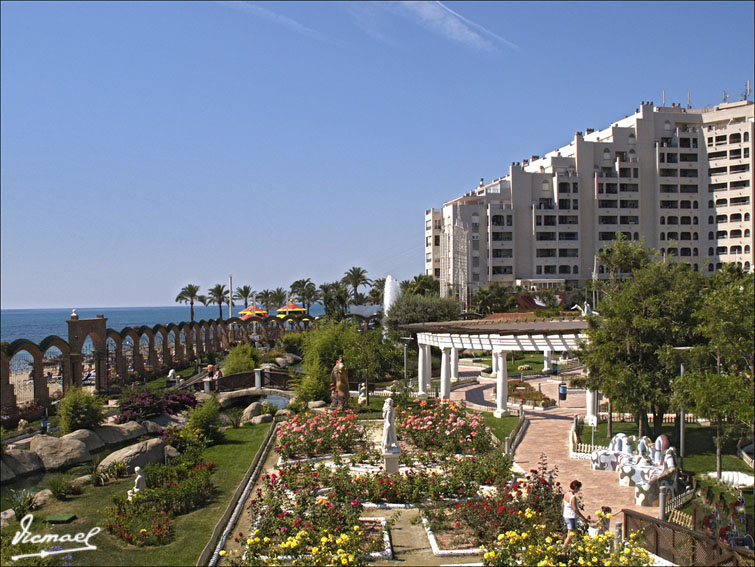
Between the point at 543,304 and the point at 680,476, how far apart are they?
5803 centimetres

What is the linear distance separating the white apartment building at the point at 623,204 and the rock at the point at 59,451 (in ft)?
208

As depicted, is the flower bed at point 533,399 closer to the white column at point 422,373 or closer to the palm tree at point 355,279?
the white column at point 422,373

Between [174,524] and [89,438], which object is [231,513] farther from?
[89,438]

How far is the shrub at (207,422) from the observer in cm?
2377

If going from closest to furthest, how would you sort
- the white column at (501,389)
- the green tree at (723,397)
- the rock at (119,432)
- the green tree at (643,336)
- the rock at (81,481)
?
1. the green tree at (723,397)
2. the rock at (81,481)
3. the green tree at (643,336)
4. the rock at (119,432)
5. the white column at (501,389)

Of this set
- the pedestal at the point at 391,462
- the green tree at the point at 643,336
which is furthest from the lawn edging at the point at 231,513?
the green tree at the point at 643,336

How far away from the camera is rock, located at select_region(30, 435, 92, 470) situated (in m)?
21.5

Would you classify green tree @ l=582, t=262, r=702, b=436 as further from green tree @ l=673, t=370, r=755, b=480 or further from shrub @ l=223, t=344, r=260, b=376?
shrub @ l=223, t=344, r=260, b=376

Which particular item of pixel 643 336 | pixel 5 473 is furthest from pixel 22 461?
pixel 643 336

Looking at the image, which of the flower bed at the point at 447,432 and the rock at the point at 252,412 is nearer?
the flower bed at the point at 447,432

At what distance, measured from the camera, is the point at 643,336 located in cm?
2111

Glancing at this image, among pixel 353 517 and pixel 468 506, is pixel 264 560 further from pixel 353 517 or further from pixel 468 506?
pixel 468 506

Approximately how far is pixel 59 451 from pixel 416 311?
30.3 m

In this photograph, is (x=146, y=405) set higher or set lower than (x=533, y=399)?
higher
